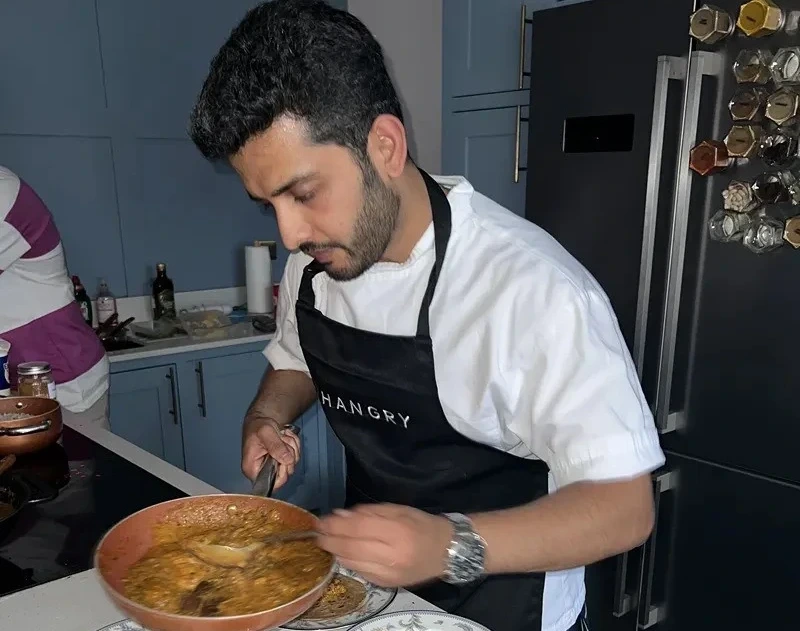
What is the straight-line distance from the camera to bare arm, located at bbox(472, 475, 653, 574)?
84cm

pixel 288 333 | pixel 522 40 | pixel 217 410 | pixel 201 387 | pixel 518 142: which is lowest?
pixel 217 410

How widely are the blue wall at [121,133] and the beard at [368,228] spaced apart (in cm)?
205

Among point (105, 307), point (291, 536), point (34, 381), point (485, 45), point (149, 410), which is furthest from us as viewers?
point (105, 307)

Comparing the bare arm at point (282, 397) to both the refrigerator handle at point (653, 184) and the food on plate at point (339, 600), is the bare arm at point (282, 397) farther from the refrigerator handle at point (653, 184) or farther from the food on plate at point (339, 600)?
the refrigerator handle at point (653, 184)

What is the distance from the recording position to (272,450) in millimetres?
1166

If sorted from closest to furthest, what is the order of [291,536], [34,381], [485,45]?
1. [291,536]
2. [34,381]
3. [485,45]

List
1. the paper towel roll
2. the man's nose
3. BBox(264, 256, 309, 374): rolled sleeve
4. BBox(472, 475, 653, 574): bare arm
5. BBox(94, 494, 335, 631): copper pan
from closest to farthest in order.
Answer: BBox(94, 494, 335, 631): copper pan
BBox(472, 475, 653, 574): bare arm
the man's nose
BBox(264, 256, 309, 374): rolled sleeve
the paper towel roll

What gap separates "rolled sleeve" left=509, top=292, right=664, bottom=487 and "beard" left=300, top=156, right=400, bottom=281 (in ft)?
0.82

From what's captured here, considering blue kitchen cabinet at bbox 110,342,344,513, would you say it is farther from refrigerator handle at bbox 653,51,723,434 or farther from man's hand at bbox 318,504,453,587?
man's hand at bbox 318,504,453,587

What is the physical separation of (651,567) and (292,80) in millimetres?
1657

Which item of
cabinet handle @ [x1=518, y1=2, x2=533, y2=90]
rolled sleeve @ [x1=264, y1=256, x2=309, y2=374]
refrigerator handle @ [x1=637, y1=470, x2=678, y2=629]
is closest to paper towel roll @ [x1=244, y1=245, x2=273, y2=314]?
cabinet handle @ [x1=518, y1=2, x2=533, y2=90]

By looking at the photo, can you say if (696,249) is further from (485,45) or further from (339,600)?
(339,600)

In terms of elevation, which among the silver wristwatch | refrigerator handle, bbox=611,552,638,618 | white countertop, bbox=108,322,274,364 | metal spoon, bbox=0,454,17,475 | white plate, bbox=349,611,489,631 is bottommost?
refrigerator handle, bbox=611,552,638,618

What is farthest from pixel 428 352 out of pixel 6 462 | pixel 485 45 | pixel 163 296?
pixel 163 296
